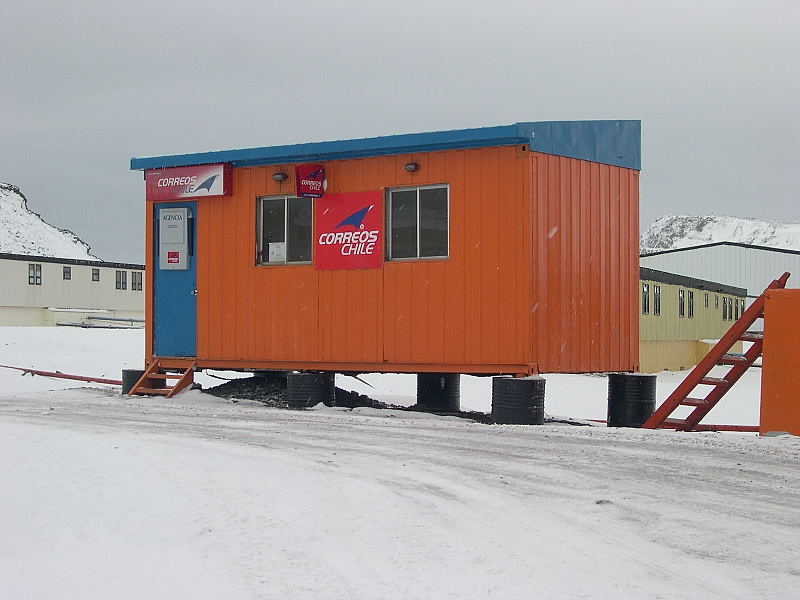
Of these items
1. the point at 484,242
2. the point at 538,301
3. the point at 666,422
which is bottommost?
the point at 666,422

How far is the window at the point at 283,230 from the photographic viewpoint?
12922 mm

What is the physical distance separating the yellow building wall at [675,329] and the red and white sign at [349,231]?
66.7 ft

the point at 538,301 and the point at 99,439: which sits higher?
the point at 538,301

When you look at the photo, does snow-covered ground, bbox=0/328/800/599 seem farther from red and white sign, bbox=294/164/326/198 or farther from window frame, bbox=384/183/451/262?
red and white sign, bbox=294/164/326/198

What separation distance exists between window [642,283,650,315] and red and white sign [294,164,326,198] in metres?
21.0

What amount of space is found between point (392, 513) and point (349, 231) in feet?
23.9

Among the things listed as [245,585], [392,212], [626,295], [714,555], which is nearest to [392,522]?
[245,585]

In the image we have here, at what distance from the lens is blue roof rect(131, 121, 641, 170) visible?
37.3 ft

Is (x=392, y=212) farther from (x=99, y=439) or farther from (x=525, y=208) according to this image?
(x=99, y=439)

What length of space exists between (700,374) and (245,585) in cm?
763

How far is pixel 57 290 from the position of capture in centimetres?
4941

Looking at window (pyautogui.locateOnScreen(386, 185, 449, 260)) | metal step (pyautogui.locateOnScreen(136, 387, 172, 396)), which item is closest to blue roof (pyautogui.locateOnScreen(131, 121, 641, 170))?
window (pyautogui.locateOnScreen(386, 185, 449, 260))

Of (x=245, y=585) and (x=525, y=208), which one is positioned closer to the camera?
(x=245, y=585)

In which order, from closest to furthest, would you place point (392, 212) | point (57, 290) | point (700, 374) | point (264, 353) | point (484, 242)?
point (700, 374) < point (484, 242) < point (392, 212) < point (264, 353) < point (57, 290)
